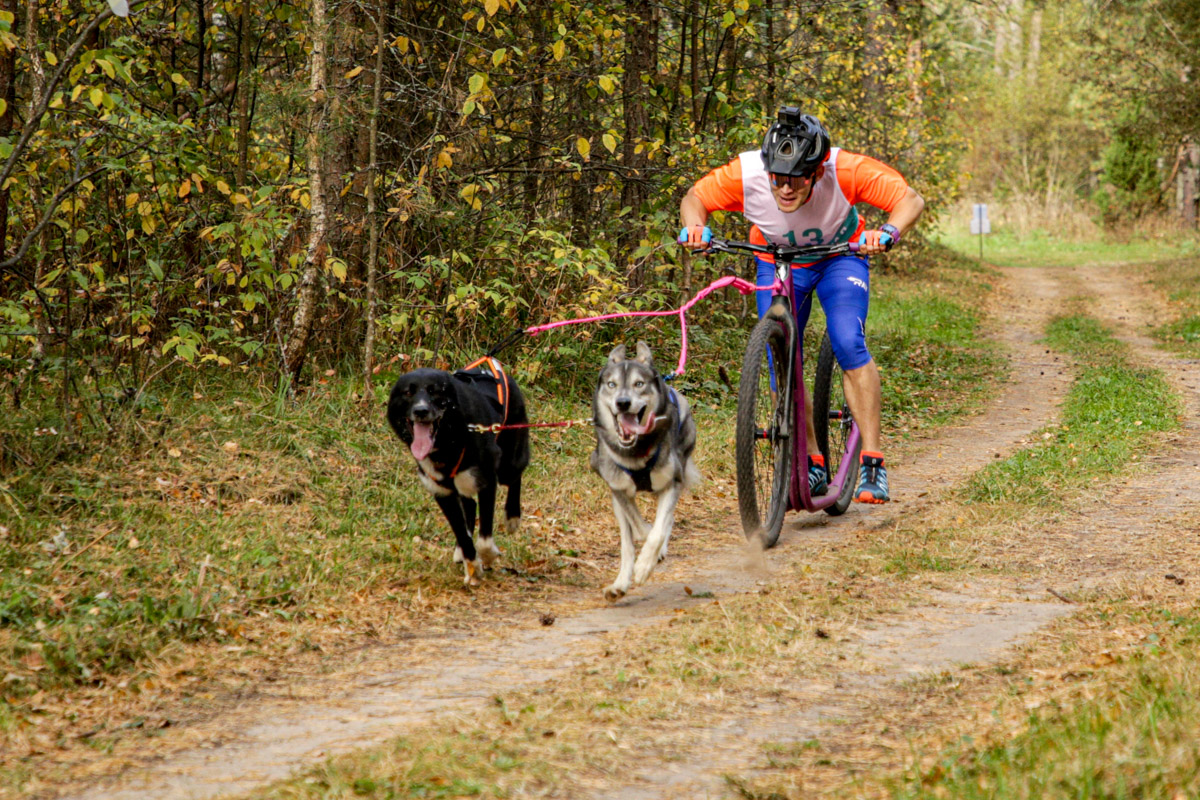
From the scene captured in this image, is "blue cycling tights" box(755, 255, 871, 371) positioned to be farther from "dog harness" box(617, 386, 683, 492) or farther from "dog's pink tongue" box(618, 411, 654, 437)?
"dog's pink tongue" box(618, 411, 654, 437)

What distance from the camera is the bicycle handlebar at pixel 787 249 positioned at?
5.54m

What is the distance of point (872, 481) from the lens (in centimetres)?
619

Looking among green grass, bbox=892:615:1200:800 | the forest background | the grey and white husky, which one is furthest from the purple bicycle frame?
green grass, bbox=892:615:1200:800

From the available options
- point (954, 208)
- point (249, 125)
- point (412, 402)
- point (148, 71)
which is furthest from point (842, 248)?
point (954, 208)

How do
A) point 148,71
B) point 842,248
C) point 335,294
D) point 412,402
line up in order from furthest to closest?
point 148,71, point 335,294, point 842,248, point 412,402

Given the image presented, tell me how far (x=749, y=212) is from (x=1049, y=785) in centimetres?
379

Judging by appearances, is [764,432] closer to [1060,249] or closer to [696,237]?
[696,237]

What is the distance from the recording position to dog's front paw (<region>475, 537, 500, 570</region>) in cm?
554

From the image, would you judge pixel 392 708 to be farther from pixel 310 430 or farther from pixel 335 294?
pixel 335 294

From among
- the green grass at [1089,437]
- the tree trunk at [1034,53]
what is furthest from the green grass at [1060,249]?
the green grass at [1089,437]

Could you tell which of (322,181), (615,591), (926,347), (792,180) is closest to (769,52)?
(926,347)

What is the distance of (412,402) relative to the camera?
198 inches

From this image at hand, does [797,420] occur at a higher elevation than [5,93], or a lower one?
lower

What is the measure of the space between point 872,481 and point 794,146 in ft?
6.36
